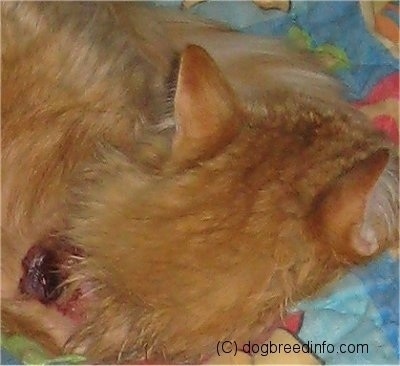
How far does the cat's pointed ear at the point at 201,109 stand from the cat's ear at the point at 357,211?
171 millimetres

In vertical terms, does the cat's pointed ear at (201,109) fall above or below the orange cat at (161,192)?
above

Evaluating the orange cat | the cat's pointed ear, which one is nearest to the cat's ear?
the orange cat

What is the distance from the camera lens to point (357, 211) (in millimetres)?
1184

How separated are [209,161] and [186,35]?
0.49m

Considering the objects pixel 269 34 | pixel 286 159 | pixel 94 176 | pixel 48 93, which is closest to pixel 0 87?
pixel 48 93

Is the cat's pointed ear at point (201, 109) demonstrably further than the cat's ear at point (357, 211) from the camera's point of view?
Yes

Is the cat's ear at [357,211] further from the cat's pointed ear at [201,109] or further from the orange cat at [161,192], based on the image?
the cat's pointed ear at [201,109]

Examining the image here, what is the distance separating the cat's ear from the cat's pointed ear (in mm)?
171

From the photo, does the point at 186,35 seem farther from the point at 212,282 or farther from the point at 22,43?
the point at 212,282

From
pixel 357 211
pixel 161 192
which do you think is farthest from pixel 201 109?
pixel 357 211

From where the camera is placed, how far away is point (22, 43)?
5.06 ft

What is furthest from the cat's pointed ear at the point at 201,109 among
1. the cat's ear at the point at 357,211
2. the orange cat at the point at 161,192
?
the cat's ear at the point at 357,211

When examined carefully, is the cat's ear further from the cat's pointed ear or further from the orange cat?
the cat's pointed ear

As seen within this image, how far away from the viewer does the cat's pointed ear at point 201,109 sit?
1.28m
